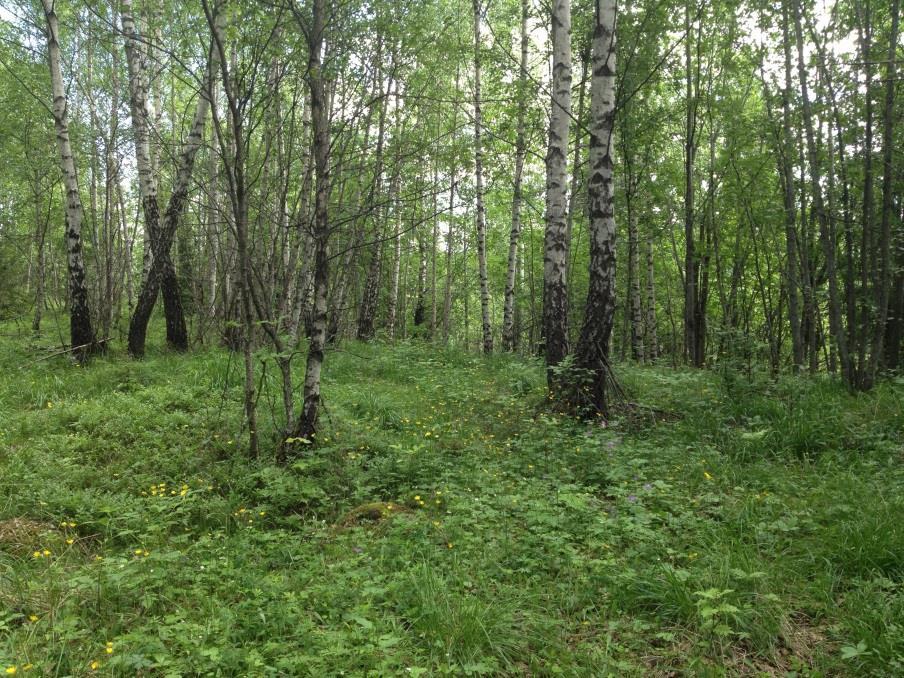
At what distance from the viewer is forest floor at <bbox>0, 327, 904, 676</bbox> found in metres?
2.51

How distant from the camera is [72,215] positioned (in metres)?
9.03

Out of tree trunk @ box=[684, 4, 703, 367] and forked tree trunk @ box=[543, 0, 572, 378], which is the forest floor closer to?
forked tree trunk @ box=[543, 0, 572, 378]

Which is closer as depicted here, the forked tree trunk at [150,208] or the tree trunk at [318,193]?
the tree trunk at [318,193]

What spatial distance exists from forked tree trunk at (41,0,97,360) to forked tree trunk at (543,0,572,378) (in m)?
7.66

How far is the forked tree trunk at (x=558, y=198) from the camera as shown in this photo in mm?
7262

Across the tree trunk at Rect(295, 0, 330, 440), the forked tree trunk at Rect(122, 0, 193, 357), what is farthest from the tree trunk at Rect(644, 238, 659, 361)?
the tree trunk at Rect(295, 0, 330, 440)

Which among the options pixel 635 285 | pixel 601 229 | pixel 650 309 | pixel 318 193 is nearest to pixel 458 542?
pixel 318 193

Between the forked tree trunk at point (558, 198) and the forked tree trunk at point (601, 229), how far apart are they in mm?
864

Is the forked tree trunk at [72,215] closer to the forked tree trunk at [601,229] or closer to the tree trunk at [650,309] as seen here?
the forked tree trunk at [601,229]

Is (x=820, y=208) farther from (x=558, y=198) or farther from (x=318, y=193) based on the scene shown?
(x=318, y=193)

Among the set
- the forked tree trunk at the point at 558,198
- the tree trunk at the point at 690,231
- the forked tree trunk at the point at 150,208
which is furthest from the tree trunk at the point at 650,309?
the forked tree trunk at the point at 150,208

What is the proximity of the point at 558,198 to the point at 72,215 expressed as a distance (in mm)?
8173

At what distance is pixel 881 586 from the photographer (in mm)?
2797

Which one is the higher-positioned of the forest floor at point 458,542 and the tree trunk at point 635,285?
the tree trunk at point 635,285
